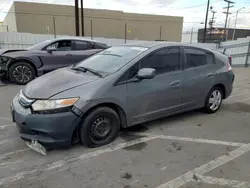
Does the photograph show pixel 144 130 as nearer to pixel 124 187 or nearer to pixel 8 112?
pixel 124 187

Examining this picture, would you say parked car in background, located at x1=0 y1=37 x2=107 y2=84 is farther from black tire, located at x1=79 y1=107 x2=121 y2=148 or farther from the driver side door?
black tire, located at x1=79 y1=107 x2=121 y2=148

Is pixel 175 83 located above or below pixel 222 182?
above

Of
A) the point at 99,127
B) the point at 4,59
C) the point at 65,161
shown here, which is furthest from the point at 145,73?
the point at 4,59

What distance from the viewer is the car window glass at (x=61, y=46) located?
739 centimetres

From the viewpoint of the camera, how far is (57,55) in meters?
7.37

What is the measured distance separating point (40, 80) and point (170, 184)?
2453mm

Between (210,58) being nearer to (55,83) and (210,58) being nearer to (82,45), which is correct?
(55,83)

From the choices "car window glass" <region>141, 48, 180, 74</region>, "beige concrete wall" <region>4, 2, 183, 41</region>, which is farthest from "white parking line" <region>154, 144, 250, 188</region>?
"beige concrete wall" <region>4, 2, 183, 41</region>

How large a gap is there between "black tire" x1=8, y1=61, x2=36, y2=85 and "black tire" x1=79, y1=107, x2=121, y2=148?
4843 mm

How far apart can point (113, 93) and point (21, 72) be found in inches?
197

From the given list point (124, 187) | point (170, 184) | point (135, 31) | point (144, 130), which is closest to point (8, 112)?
point (144, 130)

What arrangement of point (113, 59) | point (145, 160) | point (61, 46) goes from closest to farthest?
point (145, 160) → point (113, 59) → point (61, 46)

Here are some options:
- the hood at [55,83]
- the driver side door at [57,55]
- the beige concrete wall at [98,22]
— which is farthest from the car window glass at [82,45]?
the beige concrete wall at [98,22]

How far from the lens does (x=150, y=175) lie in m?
2.62
